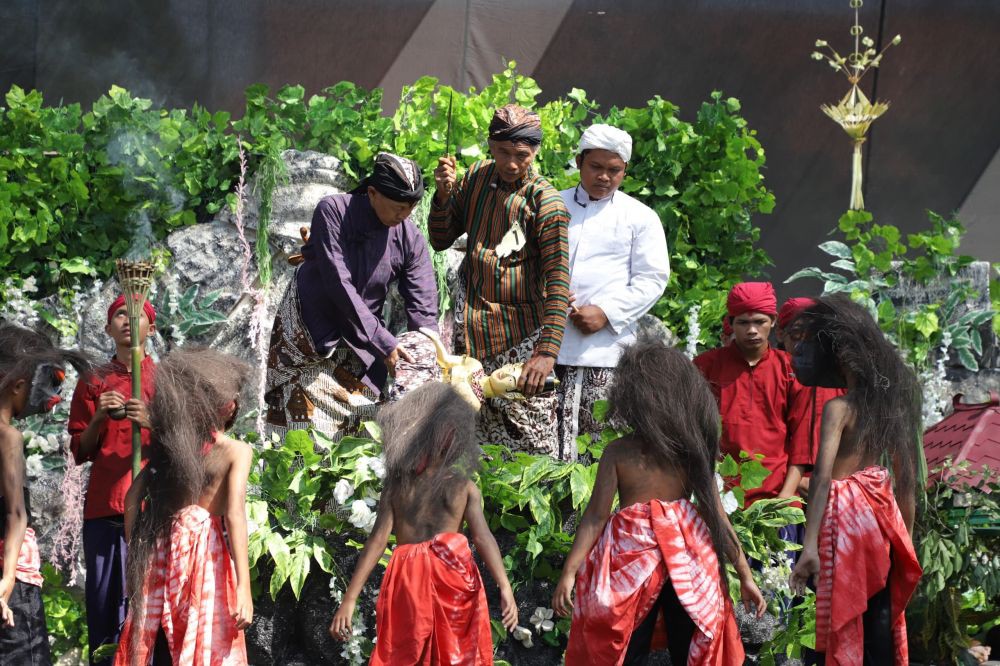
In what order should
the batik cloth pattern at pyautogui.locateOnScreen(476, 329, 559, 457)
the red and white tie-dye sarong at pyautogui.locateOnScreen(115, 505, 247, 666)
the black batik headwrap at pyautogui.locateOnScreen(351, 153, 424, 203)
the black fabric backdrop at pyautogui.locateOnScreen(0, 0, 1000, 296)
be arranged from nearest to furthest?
1. the red and white tie-dye sarong at pyautogui.locateOnScreen(115, 505, 247, 666)
2. the black batik headwrap at pyautogui.locateOnScreen(351, 153, 424, 203)
3. the batik cloth pattern at pyautogui.locateOnScreen(476, 329, 559, 457)
4. the black fabric backdrop at pyautogui.locateOnScreen(0, 0, 1000, 296)

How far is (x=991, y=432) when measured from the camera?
561 centimetres

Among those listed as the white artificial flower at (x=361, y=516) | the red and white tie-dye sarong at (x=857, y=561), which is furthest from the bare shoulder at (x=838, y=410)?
the white artificial flower at (x=361, y=516)

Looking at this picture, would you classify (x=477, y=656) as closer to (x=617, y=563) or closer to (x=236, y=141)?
(x=617, y=563)

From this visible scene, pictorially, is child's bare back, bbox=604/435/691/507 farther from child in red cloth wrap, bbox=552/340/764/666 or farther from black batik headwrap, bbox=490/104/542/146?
black batik headwrap, bbox=490/104/542/146

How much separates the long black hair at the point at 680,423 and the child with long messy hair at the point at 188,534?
1.29 meters

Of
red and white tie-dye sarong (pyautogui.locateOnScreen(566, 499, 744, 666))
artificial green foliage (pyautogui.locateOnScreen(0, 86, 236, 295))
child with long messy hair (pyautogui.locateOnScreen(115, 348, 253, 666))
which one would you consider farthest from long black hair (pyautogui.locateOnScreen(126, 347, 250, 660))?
artificial green foliage (pyautogui.locateOnScreen(0, 86, 236, 295))

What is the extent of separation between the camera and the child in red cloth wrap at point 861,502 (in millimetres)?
4602

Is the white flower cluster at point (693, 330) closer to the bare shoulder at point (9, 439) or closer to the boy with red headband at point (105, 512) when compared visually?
the boy with red headband at point (105, 512)

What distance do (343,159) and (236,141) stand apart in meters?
0.58

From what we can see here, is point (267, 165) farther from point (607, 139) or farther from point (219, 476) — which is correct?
point (219, 476)

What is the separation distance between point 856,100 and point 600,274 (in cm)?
321

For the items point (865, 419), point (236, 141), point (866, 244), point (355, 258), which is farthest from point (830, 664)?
point (236, 141)

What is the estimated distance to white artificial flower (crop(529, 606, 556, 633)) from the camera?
5055 mm

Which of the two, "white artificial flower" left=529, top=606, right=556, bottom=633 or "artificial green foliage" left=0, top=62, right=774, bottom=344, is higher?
"artificial green foliage" left=0, top=62, right=774, bottom=344
